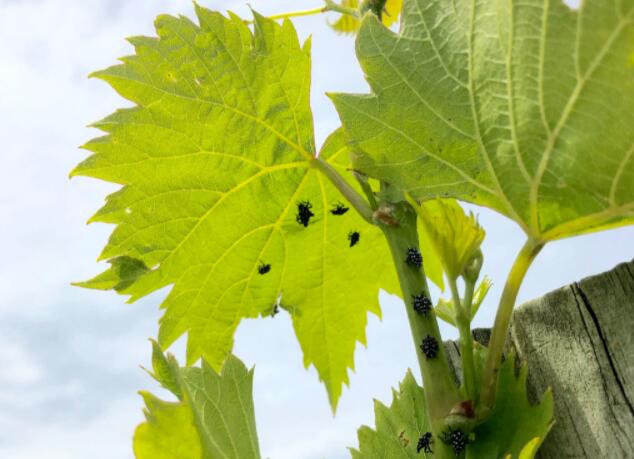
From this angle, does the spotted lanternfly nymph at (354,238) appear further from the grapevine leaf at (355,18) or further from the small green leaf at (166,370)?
the small green leaf at (166,370)

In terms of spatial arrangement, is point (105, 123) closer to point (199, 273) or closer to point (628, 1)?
point (199, 273)

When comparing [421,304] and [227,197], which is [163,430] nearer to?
[421,304]

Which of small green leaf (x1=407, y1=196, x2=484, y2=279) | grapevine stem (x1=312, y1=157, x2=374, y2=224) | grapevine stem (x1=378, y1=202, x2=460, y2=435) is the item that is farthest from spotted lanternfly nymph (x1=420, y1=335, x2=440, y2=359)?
grapevine stem (x1=312, y1=157, x2=374, y2=224)

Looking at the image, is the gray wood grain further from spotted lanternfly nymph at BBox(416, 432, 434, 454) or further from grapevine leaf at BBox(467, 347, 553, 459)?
spotted lanternfly nymph at BBox(416, 432, 434, 454)

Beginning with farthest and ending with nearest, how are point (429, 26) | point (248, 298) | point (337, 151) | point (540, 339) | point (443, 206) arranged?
point (248, 298), point (337, 151), point (540, 339), point (443, 206), point (429, 26)

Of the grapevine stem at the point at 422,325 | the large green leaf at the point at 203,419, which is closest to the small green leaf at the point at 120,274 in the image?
the large green leaf at the point at 203,419

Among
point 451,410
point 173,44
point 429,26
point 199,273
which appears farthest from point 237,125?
point 451,410
